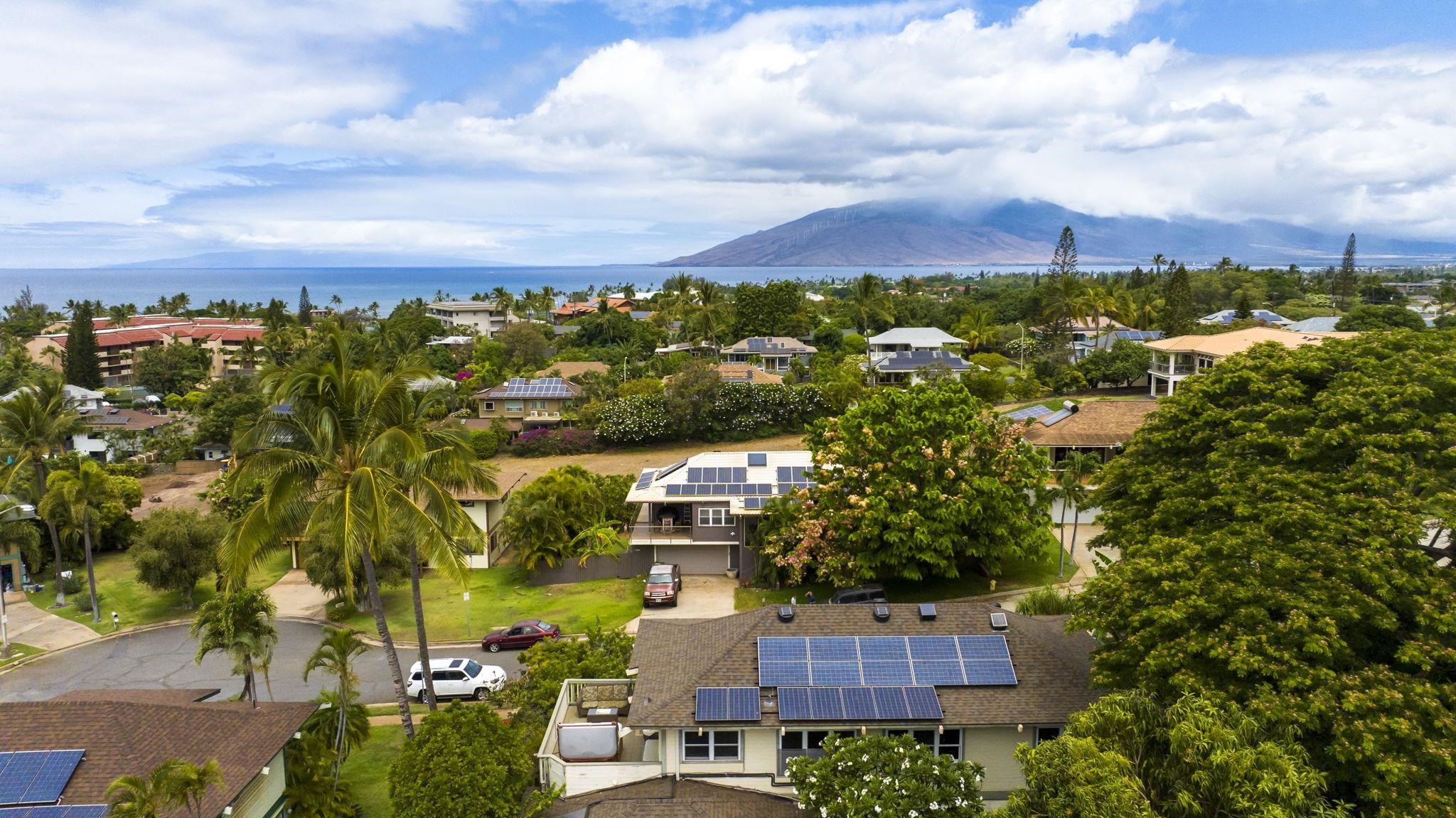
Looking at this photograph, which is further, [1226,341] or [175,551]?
[1226,341]

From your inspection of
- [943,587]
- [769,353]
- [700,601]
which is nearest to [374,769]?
[700,601]

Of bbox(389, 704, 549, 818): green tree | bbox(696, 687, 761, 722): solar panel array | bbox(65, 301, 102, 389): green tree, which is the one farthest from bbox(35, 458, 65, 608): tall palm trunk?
bbox(65, 301, 102, 389): green tree

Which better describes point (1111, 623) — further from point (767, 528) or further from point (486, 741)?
point (767, 528)

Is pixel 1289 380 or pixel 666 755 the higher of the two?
Answer: pixel 1289 380

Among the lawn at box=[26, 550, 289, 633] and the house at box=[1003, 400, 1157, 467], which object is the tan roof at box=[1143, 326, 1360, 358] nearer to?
the house at box=[1003, 400, 1157, 467]

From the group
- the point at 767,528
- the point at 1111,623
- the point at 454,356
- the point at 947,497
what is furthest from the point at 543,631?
the point at 454,356

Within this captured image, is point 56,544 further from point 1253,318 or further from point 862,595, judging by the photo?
point 1253,318
